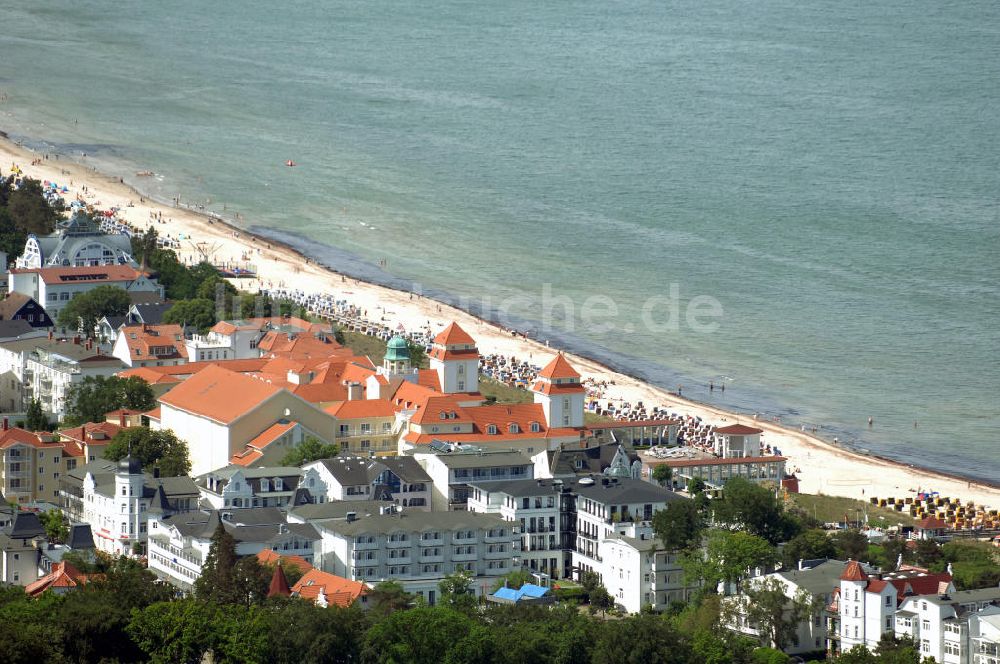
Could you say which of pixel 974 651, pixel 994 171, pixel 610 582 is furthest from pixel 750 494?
pixel 994 171

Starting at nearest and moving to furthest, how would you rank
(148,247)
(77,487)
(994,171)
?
(77,487), (148,247), (994,171)

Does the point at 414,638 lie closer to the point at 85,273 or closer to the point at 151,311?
the point at 151,311

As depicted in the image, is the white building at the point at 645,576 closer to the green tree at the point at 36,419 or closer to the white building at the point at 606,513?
the white building at the point at 606,513

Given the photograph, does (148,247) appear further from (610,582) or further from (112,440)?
(610,582)

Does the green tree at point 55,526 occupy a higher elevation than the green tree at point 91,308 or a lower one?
lower

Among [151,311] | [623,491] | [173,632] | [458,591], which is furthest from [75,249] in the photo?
[173,632]

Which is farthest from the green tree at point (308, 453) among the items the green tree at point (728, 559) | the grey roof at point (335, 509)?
the green tree at point (728, 559)

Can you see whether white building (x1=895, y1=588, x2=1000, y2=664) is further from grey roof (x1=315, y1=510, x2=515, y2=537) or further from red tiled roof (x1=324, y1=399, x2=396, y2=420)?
red tiled roof (x1=324, y1=399, x2=396, y2=420)
